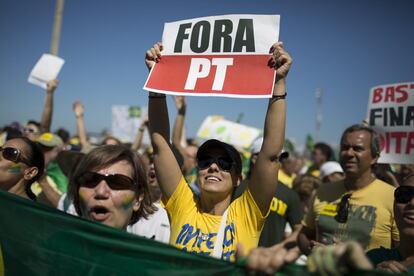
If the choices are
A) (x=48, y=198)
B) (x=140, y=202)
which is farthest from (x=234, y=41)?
(x=48, y=198)

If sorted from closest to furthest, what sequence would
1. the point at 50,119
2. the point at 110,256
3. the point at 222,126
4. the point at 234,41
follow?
the point at 110,256
the point at 234,41
the point at 50,119
the point at 222,126

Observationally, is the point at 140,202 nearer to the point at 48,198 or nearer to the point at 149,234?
the point at 149,234

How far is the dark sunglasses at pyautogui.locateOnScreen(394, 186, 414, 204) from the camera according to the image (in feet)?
6.56

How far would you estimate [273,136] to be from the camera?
6.98ft

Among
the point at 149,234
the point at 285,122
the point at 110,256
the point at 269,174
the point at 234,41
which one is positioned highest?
the point at 234,41

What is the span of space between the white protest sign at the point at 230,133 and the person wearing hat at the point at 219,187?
5.82 metres

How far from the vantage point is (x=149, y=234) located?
126 inches

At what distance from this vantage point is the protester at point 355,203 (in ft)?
9.23

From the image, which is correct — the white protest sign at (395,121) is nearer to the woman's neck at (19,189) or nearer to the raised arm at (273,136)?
the raised arm at (273,136)

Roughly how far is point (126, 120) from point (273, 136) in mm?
8394

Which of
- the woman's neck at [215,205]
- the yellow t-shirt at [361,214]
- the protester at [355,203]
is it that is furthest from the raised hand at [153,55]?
the yellow t-shirt at [361,214]

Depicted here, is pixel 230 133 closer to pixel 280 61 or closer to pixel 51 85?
pixel 51 85

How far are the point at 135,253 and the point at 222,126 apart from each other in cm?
724

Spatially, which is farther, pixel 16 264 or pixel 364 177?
pixel 364 177
